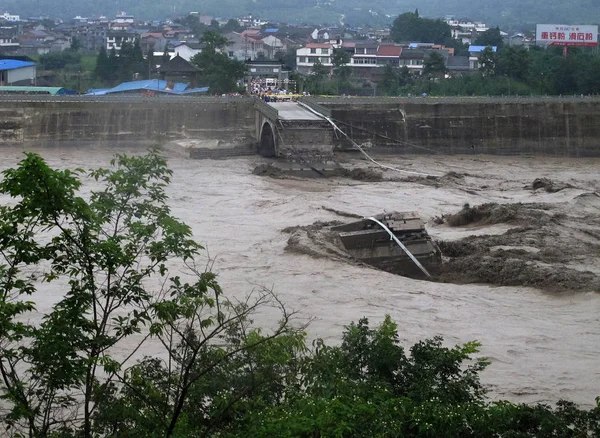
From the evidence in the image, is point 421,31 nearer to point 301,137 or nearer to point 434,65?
point 434,65

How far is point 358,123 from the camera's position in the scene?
46.6 m

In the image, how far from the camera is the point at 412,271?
884 inches

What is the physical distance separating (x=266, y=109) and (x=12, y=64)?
93.1 feet

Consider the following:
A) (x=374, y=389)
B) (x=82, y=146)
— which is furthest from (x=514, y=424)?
(x=82, y=146)

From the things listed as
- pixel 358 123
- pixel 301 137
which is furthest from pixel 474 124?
pixel 301 137

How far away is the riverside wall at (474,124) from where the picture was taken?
1839 inches

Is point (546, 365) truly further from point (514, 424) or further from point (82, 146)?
point (82, 146)

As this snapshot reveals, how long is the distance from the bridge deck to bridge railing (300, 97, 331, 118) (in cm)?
43

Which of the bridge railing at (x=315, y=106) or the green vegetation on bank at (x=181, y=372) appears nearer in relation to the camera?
the green vegetation on bank at (x=181, y=372)

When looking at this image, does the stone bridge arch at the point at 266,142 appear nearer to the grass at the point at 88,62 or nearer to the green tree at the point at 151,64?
the green tree at the point at 151,64

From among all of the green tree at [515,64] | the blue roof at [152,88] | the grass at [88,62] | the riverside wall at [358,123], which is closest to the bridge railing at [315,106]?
the riverside wall at [358,123]

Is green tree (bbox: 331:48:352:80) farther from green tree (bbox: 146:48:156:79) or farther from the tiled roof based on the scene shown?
green tree (bbox: 146:48:156:79)

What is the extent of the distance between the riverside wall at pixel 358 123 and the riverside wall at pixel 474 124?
0.05 m

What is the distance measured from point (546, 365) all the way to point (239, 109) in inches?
1297
